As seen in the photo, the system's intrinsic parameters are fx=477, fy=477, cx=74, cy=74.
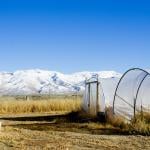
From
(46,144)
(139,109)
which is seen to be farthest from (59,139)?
(139,109)

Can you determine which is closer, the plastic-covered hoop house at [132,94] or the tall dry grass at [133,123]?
the tall dry grass at [133,123]

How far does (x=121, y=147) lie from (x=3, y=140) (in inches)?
145

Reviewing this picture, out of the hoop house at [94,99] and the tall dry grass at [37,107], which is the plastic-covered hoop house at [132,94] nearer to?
the hoop house at [94,99]

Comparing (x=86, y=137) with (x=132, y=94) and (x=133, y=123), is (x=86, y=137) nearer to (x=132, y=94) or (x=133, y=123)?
(x=133, y=123)

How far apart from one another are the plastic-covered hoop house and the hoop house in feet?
5.02

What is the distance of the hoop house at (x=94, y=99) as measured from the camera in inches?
935

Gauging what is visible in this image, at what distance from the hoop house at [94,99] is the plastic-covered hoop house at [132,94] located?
1.53m

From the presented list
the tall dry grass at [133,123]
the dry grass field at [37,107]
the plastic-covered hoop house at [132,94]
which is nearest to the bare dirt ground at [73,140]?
the tall dry grass at [133,123]

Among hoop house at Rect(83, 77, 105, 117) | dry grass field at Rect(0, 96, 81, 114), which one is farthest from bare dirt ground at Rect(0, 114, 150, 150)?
dry grass field at Rect(0, 96, 81, 114)

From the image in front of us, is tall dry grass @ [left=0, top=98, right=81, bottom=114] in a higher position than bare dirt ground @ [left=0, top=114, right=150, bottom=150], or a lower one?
higher

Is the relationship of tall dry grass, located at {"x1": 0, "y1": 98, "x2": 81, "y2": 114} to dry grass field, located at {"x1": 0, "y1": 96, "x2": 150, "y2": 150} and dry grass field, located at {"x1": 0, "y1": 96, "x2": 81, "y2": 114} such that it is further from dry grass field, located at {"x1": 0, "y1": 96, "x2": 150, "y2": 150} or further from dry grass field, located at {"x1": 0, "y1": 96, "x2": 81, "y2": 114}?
dry grass field, located at {"x1": 0, "y1": 96, "x2": 150, "y2": 150}

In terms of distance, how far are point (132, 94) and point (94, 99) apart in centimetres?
435

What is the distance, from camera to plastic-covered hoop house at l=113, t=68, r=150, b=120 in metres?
20.5

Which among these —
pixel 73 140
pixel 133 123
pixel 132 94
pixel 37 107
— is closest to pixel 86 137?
pixel 73 140
